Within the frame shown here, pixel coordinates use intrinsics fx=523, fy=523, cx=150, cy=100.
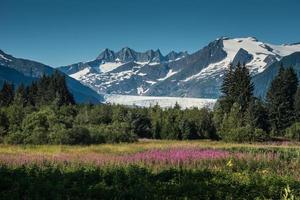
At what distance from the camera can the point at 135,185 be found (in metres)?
15.0

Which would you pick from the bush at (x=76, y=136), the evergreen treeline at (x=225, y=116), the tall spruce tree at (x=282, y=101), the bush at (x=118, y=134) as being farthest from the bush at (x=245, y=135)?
the bush at (x=76, y=136)

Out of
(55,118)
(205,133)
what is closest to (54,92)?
(205,133)

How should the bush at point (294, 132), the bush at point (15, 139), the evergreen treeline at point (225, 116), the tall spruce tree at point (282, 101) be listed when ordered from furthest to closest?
1. the tall spruce tree at point (282, 101)
2. the bush at point (294, 132)
3. the evergreen treeline at point (225, 116)
4. the bush at point (15, 139)

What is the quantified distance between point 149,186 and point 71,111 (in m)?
78.2

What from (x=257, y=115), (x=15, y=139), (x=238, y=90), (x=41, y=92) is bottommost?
(x=15, y=139)

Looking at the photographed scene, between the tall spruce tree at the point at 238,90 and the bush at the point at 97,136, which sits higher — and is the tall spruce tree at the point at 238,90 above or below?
above

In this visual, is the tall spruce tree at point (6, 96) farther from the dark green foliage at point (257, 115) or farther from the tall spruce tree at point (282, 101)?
the tall spruce tree at point (282, 101)

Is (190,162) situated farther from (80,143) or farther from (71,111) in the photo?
(71,111)

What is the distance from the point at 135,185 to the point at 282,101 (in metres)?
81.6

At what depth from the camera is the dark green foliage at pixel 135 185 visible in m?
13.8

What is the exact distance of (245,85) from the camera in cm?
9281

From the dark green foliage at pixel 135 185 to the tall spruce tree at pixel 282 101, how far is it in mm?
74160

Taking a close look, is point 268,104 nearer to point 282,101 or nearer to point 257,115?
point 282,101

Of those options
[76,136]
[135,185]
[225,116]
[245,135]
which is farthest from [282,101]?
[135,185]
